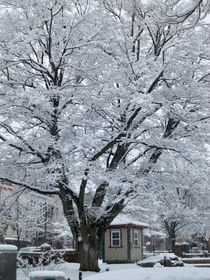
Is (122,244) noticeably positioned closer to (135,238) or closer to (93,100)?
(135,238)

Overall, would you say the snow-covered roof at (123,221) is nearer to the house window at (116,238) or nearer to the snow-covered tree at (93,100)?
the house window at (116,238)

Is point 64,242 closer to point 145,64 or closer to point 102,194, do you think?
point 102,194

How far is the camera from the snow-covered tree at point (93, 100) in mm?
19969

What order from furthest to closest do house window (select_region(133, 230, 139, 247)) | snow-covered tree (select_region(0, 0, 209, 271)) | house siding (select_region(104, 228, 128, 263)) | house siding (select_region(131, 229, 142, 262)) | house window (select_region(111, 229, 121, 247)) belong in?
house window (select_region(133, 230, 139, 247)), house window (select_region(111, 229, 121, 247)), house siding (select_region(131, 229, 142, 262)), house siding (select_region(104, 228, 128, 263)), snow-covered tree (select_region(0, 0, 209, 271))

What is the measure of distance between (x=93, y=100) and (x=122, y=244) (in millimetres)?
19355

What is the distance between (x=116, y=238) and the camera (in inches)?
1480

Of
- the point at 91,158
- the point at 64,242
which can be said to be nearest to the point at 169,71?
the point at 91,158

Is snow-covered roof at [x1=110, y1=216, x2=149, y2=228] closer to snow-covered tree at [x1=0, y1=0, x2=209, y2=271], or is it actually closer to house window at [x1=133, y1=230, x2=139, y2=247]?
house window at [x1=133, y1=230, x2=139, y2=247]

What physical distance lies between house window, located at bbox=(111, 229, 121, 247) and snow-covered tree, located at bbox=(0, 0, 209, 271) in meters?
14.8

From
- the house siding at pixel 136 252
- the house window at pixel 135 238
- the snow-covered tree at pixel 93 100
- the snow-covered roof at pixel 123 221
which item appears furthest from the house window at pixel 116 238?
the snow-covered tree at pixel 93 100

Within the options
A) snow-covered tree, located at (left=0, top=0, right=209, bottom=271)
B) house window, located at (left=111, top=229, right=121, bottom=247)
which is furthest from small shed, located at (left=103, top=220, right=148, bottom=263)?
snow-covered tree, located at (left=0, top=0, right=209, bottom=271)

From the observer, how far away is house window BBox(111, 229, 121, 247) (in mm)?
37250

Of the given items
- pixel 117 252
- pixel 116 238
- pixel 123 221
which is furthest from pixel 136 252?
pixel 123 221

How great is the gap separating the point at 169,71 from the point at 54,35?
547cm
